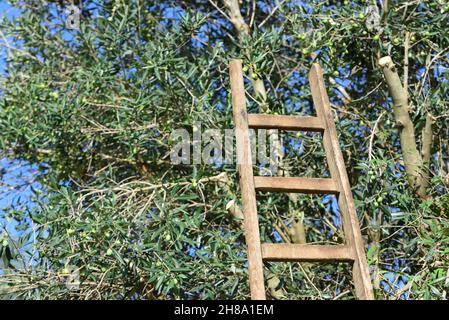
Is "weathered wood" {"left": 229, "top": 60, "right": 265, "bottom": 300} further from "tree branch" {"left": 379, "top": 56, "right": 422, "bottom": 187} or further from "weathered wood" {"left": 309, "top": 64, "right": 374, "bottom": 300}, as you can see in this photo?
"tree branch" {"left": 379, "top": 56, "right": 422, "bottom": 187}

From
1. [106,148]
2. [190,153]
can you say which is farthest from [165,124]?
[106,148]

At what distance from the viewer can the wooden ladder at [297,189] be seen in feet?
11.1

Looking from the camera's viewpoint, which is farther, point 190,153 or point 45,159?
point 45,159

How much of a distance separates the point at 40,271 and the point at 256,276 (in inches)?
87.5

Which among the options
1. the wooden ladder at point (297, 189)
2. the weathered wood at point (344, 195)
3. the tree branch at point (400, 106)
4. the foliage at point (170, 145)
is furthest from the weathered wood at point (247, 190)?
the tree branch at point (400, 106)

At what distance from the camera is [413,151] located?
531cm

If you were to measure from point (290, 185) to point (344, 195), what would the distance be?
0.29 meters

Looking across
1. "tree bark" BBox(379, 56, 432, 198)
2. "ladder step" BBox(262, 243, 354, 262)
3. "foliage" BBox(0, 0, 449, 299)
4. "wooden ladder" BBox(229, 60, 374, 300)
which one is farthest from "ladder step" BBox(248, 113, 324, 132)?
"tree bark" BBox(379, 56, 432, 198)

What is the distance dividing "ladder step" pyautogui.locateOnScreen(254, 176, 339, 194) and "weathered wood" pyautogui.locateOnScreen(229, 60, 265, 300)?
0.05 m

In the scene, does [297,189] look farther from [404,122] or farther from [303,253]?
[404,122]

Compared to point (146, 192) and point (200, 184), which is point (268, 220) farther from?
point (146, 192)

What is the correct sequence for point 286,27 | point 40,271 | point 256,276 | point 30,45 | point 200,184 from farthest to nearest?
point 30,45, point 286,27, point 200,184, point 40,271, point 256,276

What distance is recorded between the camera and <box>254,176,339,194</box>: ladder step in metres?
3.60

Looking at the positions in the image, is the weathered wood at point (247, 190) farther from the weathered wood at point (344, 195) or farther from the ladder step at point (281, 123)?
the weathered wood at point (344, 195)
